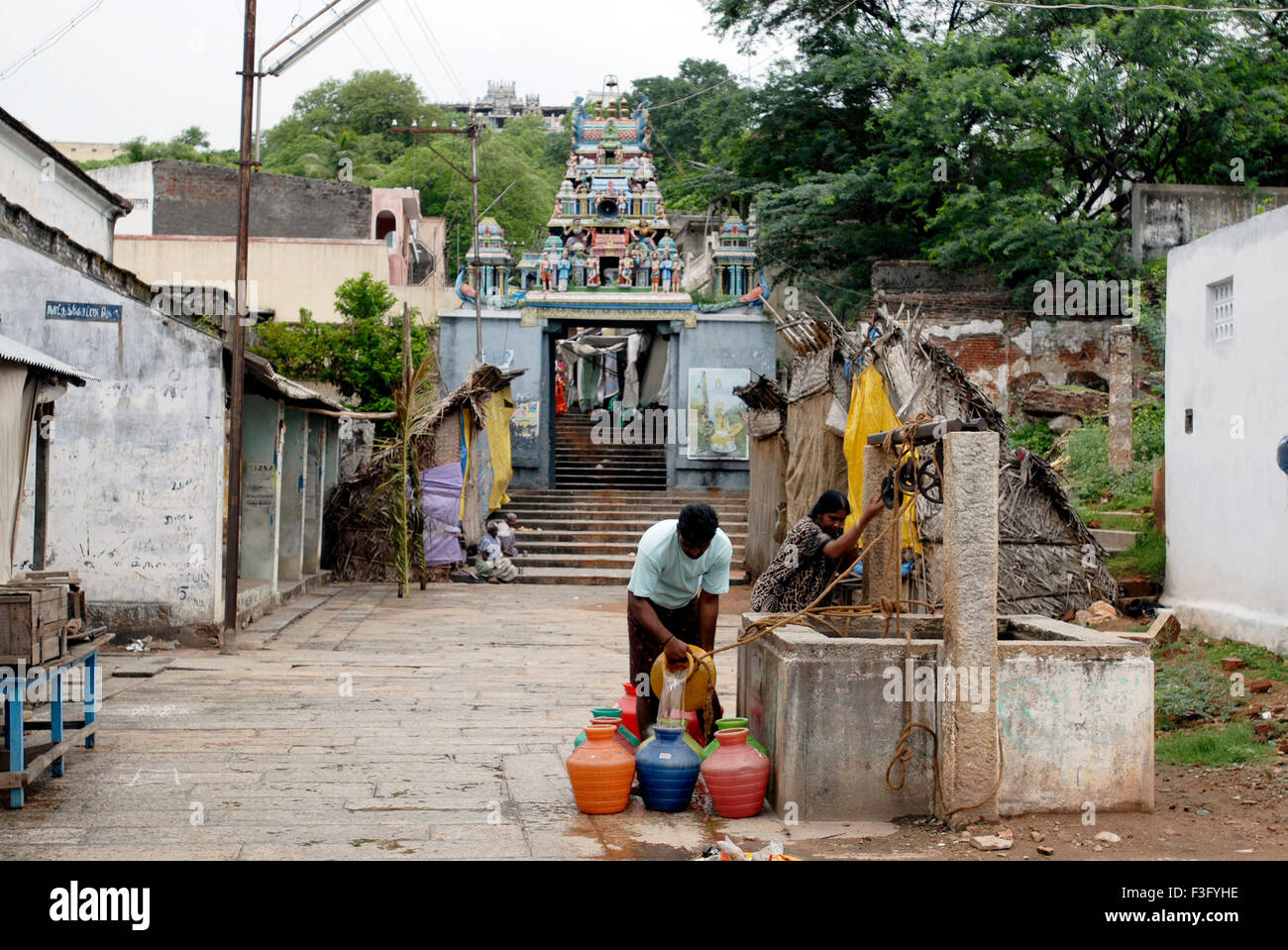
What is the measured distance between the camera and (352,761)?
707cm

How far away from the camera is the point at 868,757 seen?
19.4 ft

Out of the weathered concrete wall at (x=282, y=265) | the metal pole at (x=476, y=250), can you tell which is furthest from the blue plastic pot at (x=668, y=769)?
the weathered concrete wall at (x=282, y=265)

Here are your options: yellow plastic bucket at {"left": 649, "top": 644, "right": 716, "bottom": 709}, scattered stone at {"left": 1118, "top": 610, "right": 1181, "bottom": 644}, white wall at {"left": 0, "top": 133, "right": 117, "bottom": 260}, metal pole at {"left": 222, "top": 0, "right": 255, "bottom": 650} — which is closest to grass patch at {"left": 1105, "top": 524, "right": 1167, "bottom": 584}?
scattered stone at {"left": 1118, "top": 610, "right": 1181, "bottom": 644}

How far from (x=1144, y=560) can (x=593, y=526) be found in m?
10.1

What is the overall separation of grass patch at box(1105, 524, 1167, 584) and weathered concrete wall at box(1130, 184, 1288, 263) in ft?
31.2

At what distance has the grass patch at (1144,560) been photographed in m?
13.3

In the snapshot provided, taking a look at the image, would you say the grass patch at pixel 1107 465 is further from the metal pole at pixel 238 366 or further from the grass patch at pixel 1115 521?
the metal pole at pixel 238 366

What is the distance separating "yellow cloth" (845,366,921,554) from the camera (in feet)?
35.9

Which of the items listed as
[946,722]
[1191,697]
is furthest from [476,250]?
[946,722]

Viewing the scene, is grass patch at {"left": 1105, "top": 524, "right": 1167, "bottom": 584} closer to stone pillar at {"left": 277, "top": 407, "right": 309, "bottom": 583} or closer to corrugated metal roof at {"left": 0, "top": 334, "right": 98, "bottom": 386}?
stone pillar at {"left": 277, "top": 407, "right": 309, "bottom": 583}

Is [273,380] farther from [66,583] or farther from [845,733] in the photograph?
[845,733]

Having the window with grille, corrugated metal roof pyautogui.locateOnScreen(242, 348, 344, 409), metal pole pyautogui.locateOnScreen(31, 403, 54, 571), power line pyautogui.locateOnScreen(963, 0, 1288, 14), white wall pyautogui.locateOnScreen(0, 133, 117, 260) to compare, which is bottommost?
metal pole pyautogui.locateOnScreen(31, 403, 54, 571)

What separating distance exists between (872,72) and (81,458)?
1774 cm
